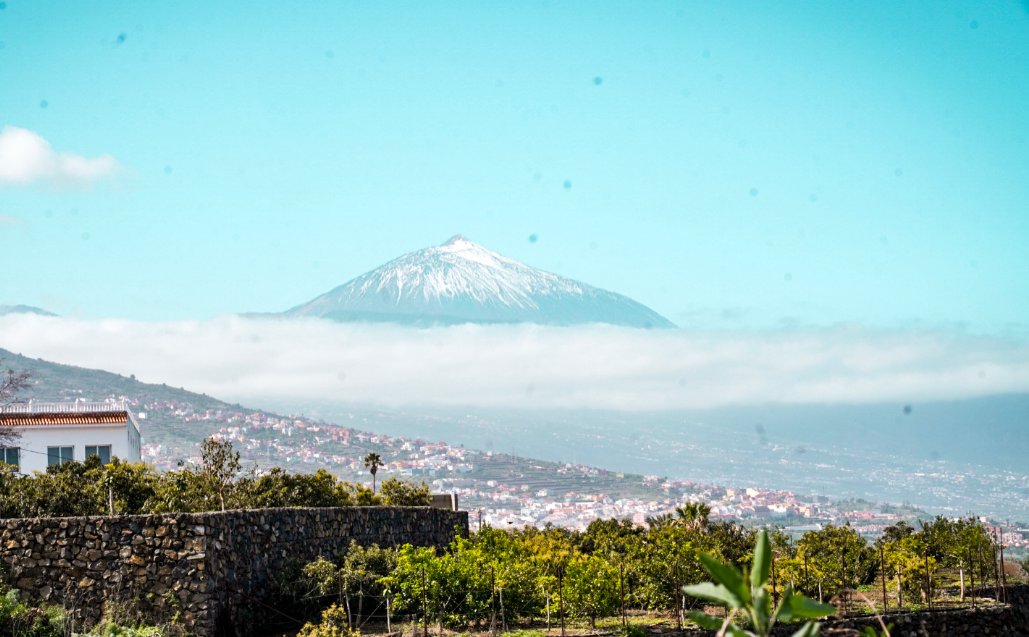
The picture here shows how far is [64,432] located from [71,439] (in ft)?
1.14

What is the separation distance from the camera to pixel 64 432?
42.8 metres

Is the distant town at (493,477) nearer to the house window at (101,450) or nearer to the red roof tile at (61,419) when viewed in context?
the red roof tile at (61,419)

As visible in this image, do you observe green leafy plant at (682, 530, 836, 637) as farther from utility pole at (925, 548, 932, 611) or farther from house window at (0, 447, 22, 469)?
house window at (0, 447, 22, 469)

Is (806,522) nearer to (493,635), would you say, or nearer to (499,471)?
(499,471)

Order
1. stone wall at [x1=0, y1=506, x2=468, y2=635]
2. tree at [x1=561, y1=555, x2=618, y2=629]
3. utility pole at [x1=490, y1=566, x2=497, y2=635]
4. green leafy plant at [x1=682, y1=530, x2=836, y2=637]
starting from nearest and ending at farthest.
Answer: green leafy plant at [x1=682, y1=530, x2=836, y2=637]
stone wall at [x1=0, y1=506, x2=468, y2=635]
utility pole at [x1=490, y1=566, x2=497, y2=635]
tree at [x1=561, y1=555, x2=618, y2=629]

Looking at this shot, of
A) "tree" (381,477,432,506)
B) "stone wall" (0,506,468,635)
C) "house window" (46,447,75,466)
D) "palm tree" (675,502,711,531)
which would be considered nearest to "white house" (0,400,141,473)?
"house window" (46,447,75,466)

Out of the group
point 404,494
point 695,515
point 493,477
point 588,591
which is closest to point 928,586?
point 588,591

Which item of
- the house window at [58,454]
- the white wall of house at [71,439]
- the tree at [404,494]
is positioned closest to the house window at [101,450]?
the white wall of house at [71,439]

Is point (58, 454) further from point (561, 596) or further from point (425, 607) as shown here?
point (561, 596)

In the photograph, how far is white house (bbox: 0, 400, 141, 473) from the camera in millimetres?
41938

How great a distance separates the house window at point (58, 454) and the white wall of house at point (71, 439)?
0.11 metres

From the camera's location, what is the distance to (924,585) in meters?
26.2

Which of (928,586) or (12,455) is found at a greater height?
(12,455)

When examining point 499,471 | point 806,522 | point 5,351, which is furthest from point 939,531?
point 5,351
